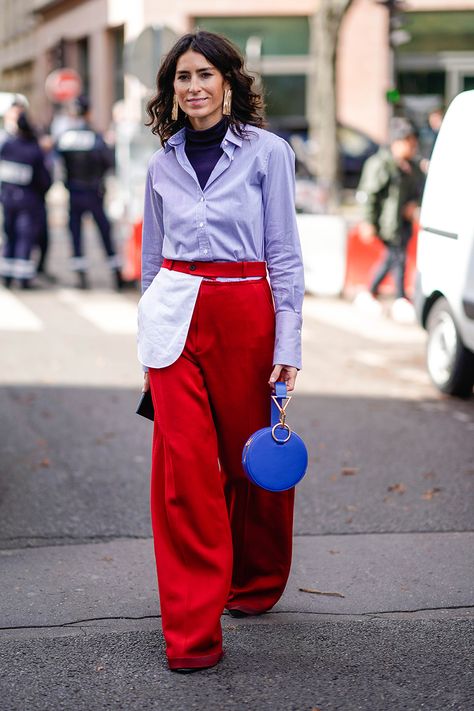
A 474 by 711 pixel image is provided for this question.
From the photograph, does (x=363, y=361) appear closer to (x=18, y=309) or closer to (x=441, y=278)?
(x=441, y=278)

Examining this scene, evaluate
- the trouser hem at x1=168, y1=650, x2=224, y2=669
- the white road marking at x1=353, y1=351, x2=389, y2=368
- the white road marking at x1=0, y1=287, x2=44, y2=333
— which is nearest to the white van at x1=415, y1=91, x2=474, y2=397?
the white road marking at x1=353, y1=351, x2=389, y2=368

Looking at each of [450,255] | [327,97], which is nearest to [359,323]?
[450,255]

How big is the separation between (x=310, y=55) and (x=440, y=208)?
2560 centimetres

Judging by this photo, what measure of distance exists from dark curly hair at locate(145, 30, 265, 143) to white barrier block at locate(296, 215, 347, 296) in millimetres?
10201

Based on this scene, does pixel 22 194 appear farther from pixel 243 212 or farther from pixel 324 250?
pixel 243 212

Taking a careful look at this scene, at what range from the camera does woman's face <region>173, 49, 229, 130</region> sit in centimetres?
404

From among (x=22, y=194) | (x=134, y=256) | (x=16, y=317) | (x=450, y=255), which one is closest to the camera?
(x=450, y=255)

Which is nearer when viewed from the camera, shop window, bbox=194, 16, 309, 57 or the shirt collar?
the shirt collar

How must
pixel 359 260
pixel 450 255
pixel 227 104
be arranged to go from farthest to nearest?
pixel 359 260
pixel 450 255
pixel 227 104

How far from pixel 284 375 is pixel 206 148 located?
757 mm

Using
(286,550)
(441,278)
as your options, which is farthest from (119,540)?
(441,278)

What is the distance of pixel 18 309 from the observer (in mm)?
13477

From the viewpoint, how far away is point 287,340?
162 inches

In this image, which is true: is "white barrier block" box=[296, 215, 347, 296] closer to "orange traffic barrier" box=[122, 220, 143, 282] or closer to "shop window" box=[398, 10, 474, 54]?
"orange traffic barrier" box=[122, 220, 143, 282]
